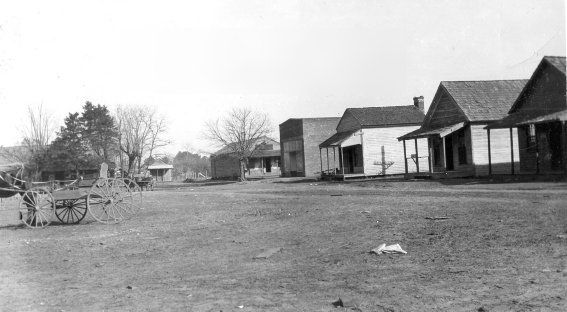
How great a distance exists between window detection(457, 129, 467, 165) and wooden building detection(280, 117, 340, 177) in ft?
70.5

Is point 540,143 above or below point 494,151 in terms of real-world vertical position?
above

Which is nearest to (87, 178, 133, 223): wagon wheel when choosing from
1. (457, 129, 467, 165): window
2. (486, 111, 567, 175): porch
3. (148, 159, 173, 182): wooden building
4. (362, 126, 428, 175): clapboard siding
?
(486, 111, 567, 175): porch

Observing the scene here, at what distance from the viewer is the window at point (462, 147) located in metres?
27.2

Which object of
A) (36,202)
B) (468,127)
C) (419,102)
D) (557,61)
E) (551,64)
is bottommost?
(36,202)

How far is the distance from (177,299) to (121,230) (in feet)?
23.0

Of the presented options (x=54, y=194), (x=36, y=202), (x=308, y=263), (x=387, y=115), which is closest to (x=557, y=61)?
(x=387, y=115)

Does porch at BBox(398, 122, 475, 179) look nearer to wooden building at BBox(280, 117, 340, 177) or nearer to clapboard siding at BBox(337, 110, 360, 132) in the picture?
clapboard siding at BBox(337, 110, 360, 132)

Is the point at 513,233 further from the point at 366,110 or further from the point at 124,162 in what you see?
the point at 124,162

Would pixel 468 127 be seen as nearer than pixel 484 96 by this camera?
Yes

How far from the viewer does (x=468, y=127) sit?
86.3 ft

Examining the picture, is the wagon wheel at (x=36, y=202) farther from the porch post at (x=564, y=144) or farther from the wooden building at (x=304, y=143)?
the wooden building at (x=304, y=143)

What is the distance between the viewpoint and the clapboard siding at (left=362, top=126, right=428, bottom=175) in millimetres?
35344

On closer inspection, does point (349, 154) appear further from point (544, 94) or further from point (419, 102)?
point (544, 94)

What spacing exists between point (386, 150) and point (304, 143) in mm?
15009
